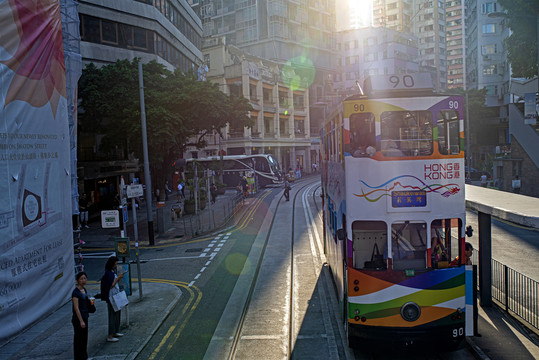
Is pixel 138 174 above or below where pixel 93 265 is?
above

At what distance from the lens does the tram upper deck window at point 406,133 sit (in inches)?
314

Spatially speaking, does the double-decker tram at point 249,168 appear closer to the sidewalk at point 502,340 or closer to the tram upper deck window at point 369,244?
the sidewalk at point 502,340

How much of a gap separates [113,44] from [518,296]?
31.0m

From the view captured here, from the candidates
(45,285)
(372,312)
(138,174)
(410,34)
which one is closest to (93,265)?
(45,285)

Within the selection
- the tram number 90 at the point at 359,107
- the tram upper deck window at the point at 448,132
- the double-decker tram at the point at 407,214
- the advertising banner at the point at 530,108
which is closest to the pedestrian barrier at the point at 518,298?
the double-decker tram at the point at 407,214

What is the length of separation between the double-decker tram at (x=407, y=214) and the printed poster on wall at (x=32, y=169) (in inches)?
321

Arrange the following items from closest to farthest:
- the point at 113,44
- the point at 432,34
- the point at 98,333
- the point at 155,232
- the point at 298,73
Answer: the point at 98,333 → the point at 155,232 → the point at 113,44 → the point at 298,73 → the point at 432,34

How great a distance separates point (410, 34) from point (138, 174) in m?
72.2

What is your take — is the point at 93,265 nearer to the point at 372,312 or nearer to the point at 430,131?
the point at 372,312

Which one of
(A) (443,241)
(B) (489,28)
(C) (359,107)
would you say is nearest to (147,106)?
(C) (359,107)

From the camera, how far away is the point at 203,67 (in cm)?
4809

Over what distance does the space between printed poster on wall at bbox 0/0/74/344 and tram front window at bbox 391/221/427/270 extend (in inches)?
349

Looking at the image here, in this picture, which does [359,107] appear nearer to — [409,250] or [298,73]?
[409,250]

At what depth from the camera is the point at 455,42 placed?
103 metres
